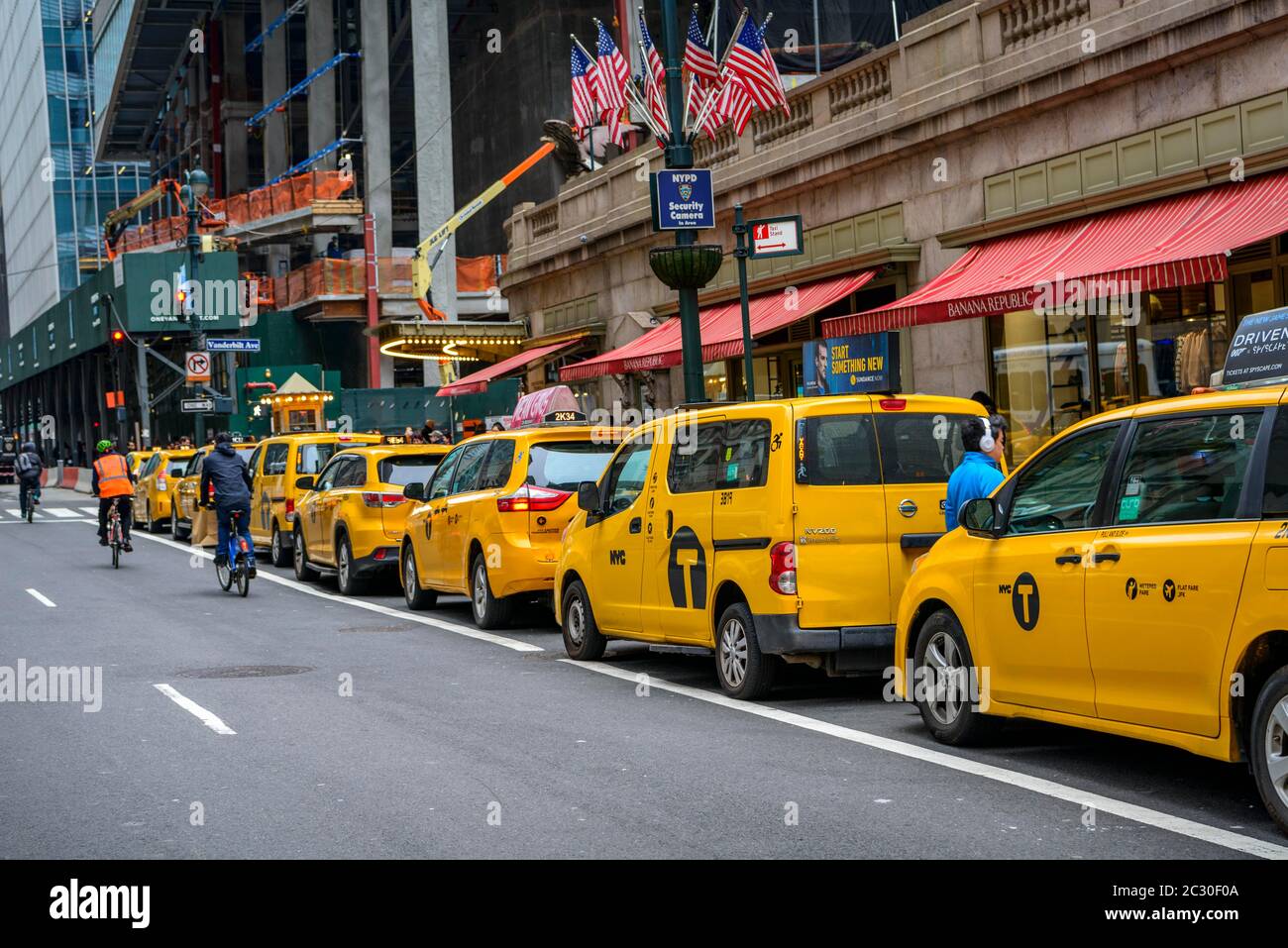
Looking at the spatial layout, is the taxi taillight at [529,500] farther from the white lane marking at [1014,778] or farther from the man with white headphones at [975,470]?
the man with white headphones at [975,470]

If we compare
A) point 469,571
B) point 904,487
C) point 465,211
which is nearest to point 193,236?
point 465,211

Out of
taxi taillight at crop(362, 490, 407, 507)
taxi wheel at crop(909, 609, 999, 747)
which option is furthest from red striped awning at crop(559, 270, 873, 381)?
taxi wheel at crop(909, 609, 999, 747)

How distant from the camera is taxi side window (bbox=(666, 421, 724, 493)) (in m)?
11.5

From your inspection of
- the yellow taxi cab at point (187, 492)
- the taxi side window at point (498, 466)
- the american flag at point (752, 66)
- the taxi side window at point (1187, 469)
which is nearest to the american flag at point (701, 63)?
the american flag at point (752, 66)

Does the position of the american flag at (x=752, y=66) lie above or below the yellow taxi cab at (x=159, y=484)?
above

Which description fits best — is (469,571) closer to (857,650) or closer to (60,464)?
(857,650)

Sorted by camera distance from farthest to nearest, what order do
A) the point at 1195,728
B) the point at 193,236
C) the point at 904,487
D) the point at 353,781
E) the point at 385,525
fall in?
the point at 193,236, the point at 385,525, the point at 904,487, the point at 353,781, the point at 1195,728

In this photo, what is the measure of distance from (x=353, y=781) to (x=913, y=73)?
15258 millimetres

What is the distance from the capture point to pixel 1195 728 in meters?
7.11

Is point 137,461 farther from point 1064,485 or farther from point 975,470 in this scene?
point 1064,485

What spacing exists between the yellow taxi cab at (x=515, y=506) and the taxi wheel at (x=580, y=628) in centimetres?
172

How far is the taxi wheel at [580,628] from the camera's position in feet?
44.2

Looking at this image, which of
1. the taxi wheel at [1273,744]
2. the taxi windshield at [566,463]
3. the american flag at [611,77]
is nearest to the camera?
the taxi wheel at [1273,744]

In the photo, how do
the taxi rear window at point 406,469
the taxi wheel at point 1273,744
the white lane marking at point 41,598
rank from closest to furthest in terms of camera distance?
the taxi wheel at point 1273,744 → the white lane marking at point 41,598 → the taxi rear window at point 406,469
